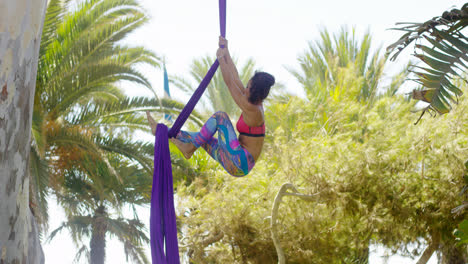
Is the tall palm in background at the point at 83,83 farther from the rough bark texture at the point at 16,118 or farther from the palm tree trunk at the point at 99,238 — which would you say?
the rough bark texture at the point at 16,118

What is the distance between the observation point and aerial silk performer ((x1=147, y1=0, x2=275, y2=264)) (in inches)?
139

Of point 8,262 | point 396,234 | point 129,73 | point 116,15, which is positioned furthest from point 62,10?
point 396,234

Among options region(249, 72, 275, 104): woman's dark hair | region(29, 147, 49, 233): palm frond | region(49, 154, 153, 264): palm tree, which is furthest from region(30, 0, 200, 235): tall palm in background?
region(249, 72, 275, 104): woman's dark hair

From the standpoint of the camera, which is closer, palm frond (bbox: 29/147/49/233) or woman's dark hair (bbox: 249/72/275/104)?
woman's dark hair (bbox: 249/72/275/104)

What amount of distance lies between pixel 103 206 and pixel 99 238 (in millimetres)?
748

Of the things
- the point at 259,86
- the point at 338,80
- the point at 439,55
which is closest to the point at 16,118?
the point at 259,86

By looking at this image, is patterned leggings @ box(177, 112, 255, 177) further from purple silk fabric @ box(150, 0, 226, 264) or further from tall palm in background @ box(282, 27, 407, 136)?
tall palm in background @ box(282, 27, 407, 136)

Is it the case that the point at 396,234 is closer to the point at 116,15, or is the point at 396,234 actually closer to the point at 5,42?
the point at 116,15

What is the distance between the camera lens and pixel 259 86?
3.71 metres

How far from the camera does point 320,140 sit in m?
8.81

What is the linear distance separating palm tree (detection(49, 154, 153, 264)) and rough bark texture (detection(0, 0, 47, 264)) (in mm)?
5782

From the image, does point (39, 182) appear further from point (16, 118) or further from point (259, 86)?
point (259, 86)

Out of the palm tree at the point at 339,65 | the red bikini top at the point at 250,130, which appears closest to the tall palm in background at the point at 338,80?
the palm tree at the point at 339,65

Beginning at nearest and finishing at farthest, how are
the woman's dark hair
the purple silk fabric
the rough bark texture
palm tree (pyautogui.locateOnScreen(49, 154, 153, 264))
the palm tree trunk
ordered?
the rough bark texture < the purple silk fabric < the woman's dark hair < palm tree (pyautogui.locateOnScreen(49, 154, 153, 264)) < the palm tree trunk
